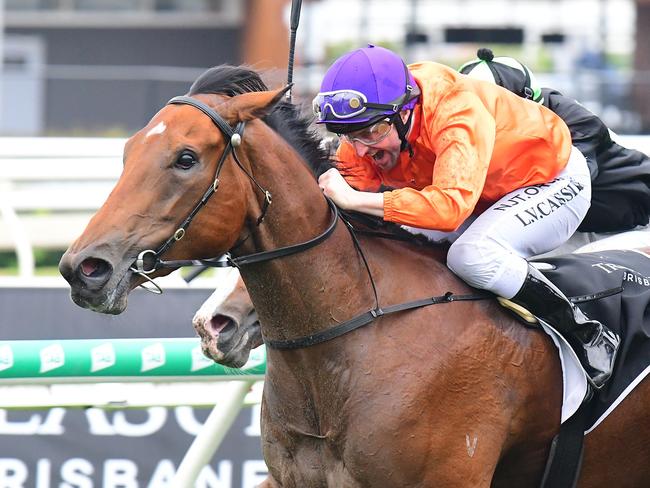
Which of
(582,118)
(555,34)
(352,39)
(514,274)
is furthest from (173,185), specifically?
(555,34)

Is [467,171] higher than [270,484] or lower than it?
higher

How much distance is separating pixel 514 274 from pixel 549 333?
0.25 meters

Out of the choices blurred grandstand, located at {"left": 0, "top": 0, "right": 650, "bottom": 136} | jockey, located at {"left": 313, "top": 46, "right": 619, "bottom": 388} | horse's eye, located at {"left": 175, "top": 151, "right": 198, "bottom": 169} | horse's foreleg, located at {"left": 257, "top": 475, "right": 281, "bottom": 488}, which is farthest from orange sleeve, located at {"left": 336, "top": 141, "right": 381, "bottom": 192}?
blurred grandstand, located at {"left": 0, "top": 0, "right": 650, "bottom": 136}

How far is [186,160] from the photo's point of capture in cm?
317

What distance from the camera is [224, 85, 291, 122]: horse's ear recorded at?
3.28 metres

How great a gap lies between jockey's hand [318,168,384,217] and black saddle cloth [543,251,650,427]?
65 centimetres

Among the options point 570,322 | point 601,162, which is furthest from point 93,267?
point 601,162

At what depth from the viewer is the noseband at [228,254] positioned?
312 centimetres

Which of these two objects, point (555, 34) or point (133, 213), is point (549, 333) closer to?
point (133, 213)

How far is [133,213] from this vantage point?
122 inches

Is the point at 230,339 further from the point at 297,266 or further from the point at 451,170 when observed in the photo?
the point at 451,170

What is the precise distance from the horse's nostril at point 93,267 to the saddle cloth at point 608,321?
4.47 ft

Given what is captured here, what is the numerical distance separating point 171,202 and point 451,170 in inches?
31.2

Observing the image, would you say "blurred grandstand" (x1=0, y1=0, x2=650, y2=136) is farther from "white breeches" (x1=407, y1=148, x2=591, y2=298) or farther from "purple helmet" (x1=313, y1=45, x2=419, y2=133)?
"purple helmet" (x1=313, y1=45, x2=419, y2=133)
